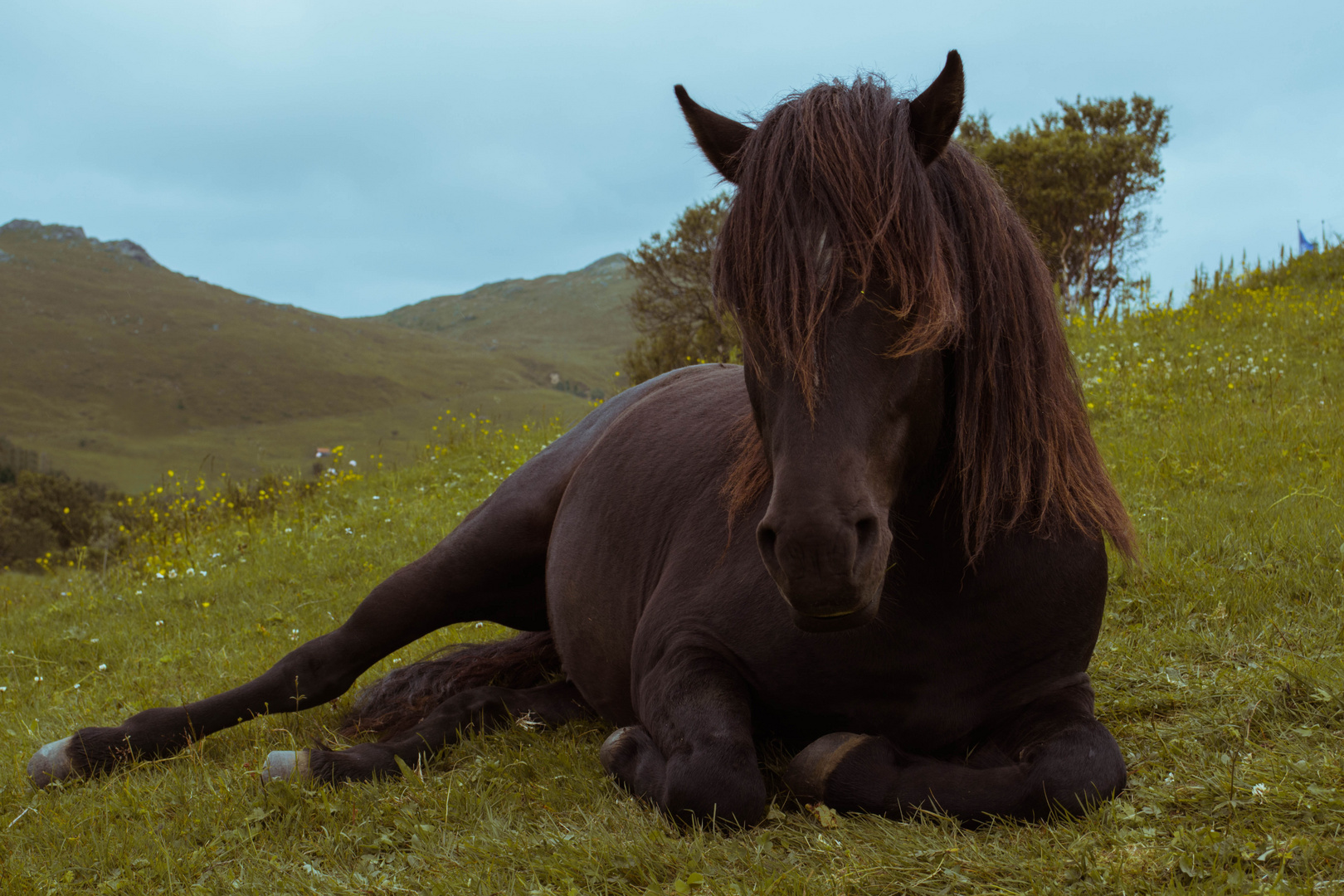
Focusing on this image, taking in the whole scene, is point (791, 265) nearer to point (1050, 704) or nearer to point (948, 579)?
point (948, 579)

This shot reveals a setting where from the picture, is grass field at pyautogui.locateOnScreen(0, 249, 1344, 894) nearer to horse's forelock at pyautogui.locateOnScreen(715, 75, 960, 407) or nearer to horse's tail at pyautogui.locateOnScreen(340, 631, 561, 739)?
horse's tail at pyautogui.locateOnScreen(340, 631, 561, 739)

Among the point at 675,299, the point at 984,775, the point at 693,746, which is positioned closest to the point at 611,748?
the point at 693,746

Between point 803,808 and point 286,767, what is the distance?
1.71 m

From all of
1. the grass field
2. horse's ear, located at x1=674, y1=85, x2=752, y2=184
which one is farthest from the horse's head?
the grass field

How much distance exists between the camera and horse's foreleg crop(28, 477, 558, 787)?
345 cm

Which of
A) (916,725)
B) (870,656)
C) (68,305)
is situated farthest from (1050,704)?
(68,305)

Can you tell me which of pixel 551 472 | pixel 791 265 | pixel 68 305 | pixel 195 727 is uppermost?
pixel 68 305

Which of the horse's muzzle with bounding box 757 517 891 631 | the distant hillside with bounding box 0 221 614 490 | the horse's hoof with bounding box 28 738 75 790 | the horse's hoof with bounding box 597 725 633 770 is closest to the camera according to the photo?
the horse's muzzle with bounding box 757 517 891 631

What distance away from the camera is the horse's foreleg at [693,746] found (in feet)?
7.29

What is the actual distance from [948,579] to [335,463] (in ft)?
32.5

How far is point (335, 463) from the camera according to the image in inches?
435

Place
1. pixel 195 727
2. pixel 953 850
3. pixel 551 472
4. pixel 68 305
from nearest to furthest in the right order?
pixel 953 850, pixel 195 727, pixel 551 472, pixel 68 305

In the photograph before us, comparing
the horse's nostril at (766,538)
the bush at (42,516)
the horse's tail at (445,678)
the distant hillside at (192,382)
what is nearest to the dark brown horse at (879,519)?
the horse's nostril at (766,538)

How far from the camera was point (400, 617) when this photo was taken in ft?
12.5
